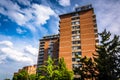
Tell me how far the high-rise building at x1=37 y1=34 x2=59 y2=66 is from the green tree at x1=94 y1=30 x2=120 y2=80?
63528 mm

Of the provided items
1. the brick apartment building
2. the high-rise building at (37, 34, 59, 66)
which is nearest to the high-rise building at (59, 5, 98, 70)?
the brick apartment building

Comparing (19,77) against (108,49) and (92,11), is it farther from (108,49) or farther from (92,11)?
(92,11)

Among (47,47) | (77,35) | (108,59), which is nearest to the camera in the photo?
(108,59)

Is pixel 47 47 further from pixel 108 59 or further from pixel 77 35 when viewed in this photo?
pixel 108 59

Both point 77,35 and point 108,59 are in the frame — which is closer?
point 108,59

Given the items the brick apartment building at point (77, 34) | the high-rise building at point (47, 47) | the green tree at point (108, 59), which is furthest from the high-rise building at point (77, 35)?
the green tree at point (108, 59)

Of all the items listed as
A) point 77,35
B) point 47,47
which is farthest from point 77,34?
point 47,47

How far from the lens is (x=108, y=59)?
25.6 m

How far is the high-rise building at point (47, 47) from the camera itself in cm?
9279

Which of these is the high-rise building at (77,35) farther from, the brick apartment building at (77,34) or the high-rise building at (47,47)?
the high-rise building at (47,47)

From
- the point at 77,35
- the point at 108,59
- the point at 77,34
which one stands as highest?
the point at 77,34

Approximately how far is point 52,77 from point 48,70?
5.61 ft

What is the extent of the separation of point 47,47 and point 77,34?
3715 centimetres

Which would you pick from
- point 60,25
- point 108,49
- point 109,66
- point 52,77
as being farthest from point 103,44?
point 60,25
